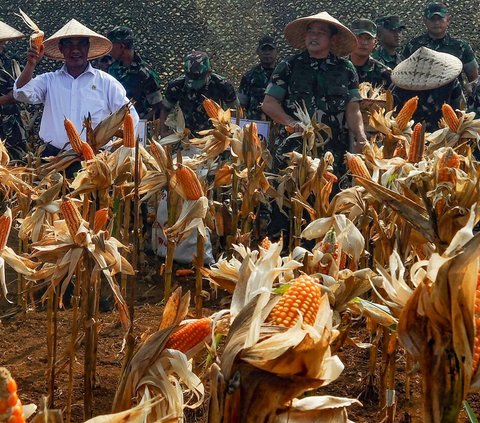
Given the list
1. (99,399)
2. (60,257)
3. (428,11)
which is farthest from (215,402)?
(428,11)

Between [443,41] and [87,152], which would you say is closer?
[87,152]

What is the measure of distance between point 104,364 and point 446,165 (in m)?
1.95

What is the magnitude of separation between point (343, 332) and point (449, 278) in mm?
889

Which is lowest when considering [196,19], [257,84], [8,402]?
[196,19]

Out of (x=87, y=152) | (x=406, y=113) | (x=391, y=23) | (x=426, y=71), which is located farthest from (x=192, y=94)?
(x=87, y=152)

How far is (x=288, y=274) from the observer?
2.08 metres

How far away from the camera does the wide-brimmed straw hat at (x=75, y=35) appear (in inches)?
224

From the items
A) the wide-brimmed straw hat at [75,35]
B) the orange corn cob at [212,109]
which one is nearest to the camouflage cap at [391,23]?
the wide-brimmed straw hat at [75,35]

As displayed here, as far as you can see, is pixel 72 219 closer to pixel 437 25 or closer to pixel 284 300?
pixel 284 300

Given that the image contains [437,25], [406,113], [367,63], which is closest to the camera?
[406,113]

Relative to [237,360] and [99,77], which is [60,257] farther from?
[99,77]

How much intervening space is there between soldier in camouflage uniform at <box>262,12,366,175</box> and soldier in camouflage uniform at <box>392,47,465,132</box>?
2.99 ft

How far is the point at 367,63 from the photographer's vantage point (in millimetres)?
7371

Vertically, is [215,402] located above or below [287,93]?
above
